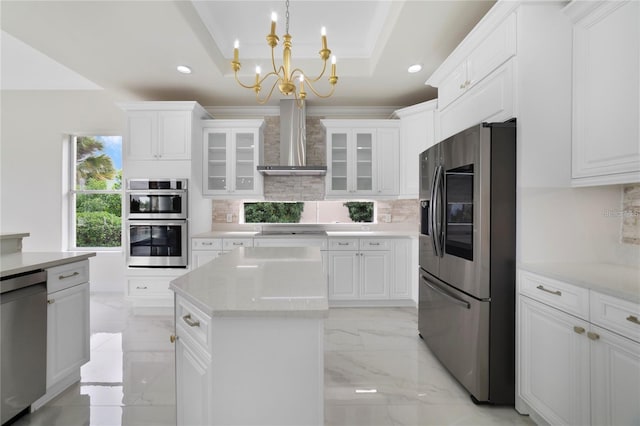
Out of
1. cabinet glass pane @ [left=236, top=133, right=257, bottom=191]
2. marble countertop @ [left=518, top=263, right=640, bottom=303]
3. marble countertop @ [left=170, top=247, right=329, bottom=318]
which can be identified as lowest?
marble countertop @ [left=170, top=247, right=329, bottom=318]

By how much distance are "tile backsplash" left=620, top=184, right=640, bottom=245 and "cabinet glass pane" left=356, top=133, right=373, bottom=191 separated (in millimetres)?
2569

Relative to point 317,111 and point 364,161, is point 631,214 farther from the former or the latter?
point 317,111

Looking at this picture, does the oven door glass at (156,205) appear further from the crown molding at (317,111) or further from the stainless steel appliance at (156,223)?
the crown molding at (317,111)

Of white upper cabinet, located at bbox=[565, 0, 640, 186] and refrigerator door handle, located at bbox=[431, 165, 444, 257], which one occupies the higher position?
white upper cabinet, located at bbox=[565, 0, 640, 186]

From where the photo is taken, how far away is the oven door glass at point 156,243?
3.62m

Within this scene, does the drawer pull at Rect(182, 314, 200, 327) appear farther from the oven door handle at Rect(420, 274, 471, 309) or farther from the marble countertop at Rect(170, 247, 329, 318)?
the oven door handle at Rect(420, 274, 471, 309)

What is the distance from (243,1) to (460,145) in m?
2.29

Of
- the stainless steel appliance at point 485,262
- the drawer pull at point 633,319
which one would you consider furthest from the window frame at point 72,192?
the drawer pull at point 633,319

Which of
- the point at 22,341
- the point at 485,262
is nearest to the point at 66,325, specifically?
the point at 22,341

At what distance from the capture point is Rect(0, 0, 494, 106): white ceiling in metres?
2.42

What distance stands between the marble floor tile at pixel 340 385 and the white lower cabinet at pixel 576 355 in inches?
14.4

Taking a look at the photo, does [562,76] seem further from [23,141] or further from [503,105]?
[23,141]

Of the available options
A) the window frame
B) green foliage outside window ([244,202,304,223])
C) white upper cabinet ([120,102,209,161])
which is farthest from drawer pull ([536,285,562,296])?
the window frame

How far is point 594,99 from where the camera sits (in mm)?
1711
